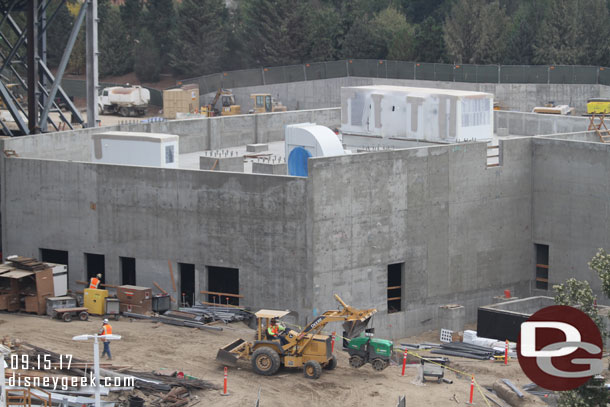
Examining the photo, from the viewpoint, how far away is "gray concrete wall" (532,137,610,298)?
4541 centimetres

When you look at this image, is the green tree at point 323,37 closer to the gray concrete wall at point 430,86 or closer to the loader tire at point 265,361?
the gray concrete wall at point 430,86

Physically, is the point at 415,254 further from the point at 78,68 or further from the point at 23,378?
the point at 78,68

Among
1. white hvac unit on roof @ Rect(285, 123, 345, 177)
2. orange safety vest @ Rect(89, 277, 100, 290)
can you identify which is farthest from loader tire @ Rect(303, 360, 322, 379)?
white hvac unit on roof @ Rect(285, 123, 345, 177)

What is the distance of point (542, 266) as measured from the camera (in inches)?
1864

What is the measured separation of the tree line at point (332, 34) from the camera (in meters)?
92.9

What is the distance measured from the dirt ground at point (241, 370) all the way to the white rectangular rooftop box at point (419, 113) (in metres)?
12.3

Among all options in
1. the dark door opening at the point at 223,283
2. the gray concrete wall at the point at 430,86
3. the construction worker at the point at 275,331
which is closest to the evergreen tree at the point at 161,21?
the gray concrete wall at the point at 430,86

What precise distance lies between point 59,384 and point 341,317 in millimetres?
8270

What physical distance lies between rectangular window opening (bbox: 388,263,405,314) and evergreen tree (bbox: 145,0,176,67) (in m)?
70.4

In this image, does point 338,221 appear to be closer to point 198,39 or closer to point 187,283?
point 187,283

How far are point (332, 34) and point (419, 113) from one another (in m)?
52.4

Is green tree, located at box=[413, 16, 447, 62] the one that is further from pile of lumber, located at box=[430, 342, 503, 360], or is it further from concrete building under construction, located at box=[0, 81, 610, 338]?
pile of lumber, located at box=[430, 342, 503, 360]

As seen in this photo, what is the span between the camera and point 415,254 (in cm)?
4328

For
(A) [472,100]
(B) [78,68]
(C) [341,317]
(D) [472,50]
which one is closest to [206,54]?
(B) [78,68]
